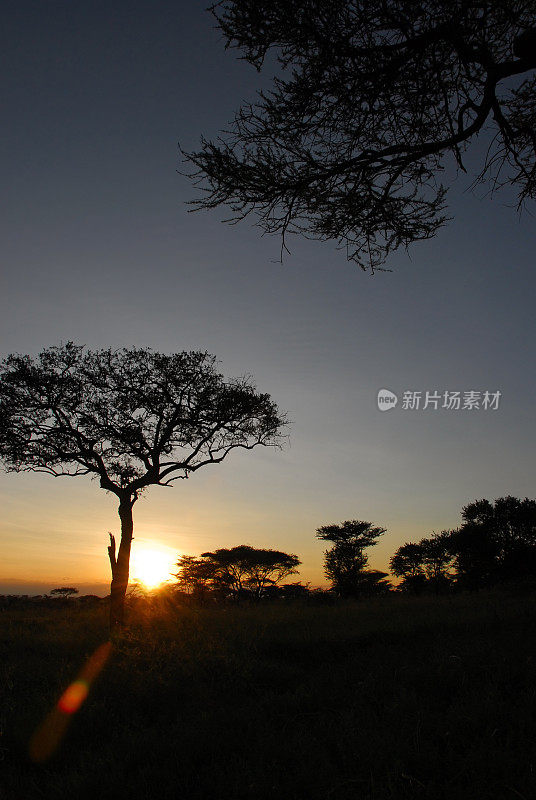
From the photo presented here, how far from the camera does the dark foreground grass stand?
13.7 ft

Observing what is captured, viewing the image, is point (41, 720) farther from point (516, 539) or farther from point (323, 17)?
point (516, 539)

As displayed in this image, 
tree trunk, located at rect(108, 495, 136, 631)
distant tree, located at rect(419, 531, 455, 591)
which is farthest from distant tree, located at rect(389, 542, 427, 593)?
tree trunk, located at rect(108, 495, 136, 631)

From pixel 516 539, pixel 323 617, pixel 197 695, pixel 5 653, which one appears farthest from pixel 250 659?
pixel 516 539

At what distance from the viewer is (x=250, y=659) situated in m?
8.05

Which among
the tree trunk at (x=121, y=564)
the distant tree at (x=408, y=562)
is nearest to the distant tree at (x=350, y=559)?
the distant tree at (x=408, y=562)

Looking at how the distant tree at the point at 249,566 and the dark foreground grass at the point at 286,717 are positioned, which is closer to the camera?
the dark foreground grass at the point at 286,717

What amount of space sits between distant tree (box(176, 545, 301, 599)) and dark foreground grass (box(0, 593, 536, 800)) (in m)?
30.7

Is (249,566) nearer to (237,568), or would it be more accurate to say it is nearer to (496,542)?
(237,568)

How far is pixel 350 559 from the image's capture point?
40.2 m

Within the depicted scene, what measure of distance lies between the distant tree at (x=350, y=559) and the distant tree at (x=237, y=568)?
3.49 meters

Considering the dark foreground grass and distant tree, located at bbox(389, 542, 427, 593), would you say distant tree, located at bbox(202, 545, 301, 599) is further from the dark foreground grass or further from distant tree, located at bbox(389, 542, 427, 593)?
the dark foreground grass

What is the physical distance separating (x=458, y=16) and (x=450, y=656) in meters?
8.45

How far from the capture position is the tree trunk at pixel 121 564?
1362 centimetres

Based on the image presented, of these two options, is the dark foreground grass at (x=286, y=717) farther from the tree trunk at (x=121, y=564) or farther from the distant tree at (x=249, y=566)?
the distant tree at (x=249, y=566)
